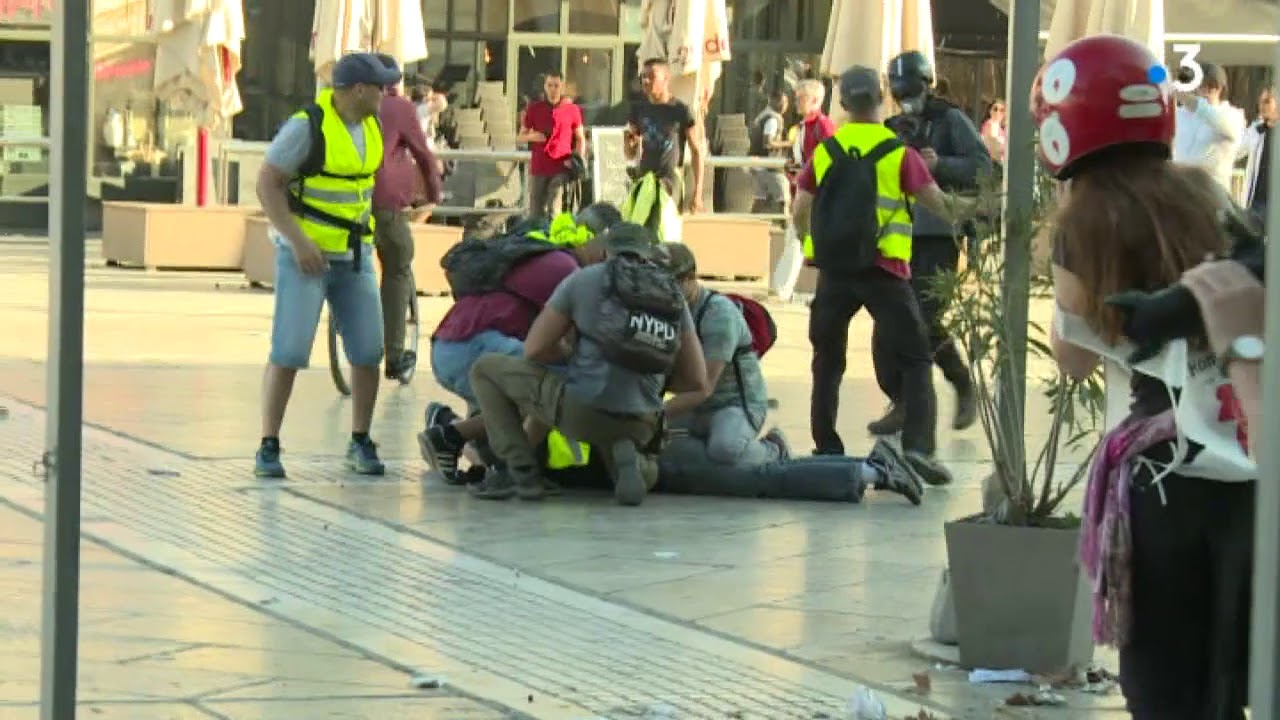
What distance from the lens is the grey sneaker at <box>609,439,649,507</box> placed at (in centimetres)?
1056

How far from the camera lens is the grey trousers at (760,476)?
35.5ft

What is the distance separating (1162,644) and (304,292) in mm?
6911

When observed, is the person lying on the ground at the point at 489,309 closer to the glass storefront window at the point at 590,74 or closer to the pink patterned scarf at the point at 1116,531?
the pink patterned scarf at the point at 1116,531

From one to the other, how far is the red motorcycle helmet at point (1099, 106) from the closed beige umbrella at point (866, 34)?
1659 centimetres

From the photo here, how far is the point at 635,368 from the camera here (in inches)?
404

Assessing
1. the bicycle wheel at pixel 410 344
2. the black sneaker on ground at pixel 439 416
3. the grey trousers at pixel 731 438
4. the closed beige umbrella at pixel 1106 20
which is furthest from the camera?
the closed beige umbrella at pixel 1106 20

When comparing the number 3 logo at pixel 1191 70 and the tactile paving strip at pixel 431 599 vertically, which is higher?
the number 3 logo at pixel 1191 70

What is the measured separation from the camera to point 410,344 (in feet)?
51.8

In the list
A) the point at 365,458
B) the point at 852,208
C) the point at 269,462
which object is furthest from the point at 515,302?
the point at 852,208

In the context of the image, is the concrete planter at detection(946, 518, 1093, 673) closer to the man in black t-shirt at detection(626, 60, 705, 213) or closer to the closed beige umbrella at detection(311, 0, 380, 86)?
the man in black t-shirt at detection(626, 60, 705, 213)

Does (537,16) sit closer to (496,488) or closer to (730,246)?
(730,246)

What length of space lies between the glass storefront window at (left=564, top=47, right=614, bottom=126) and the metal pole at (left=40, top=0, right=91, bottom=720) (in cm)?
2889

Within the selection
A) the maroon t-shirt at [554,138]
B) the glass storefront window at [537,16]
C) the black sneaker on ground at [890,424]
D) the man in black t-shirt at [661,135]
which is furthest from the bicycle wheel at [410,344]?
the glass storefront window at [537,16]

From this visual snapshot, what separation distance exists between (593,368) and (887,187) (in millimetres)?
1886
